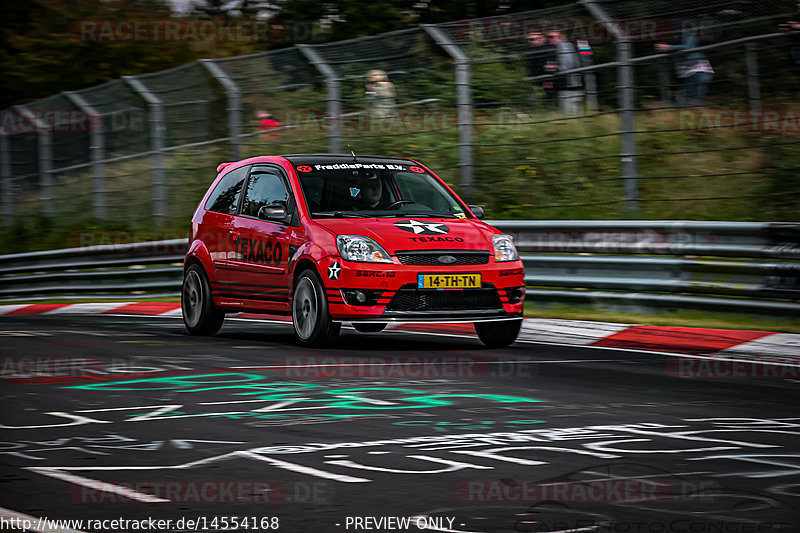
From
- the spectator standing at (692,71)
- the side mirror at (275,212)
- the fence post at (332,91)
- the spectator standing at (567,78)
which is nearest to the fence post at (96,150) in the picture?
the fence post at (332,91)

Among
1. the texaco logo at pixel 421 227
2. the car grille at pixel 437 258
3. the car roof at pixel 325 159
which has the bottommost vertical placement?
the car grille at pixel 437 258

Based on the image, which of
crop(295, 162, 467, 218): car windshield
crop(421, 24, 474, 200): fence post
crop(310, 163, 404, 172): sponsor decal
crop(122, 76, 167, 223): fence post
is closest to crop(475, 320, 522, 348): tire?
crop(295, 162, 467, 218): car windshield

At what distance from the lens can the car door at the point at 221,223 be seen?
40.4 ft

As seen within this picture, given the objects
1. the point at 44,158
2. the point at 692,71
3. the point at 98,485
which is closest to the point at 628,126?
the point at 692,71

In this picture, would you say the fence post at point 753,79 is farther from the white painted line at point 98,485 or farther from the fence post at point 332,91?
the white painted line at point 98,485

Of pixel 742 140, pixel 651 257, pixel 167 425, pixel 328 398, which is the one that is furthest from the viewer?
pixel 742 140

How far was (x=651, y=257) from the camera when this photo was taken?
42.4ft

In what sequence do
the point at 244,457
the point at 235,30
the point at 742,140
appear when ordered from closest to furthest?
the point at 244,457
the point at 742,140
the point at 235,30

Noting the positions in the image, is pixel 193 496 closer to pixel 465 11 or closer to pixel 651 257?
pixel 651 257

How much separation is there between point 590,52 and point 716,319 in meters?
3.83

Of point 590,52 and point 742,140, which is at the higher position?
point 590,52

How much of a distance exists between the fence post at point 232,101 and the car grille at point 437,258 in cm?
802

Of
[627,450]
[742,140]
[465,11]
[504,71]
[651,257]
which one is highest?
[465,11]

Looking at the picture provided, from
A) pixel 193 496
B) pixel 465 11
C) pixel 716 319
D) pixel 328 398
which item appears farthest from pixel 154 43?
pixel 193 496
